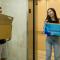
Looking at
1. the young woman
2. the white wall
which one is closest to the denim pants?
the young woman

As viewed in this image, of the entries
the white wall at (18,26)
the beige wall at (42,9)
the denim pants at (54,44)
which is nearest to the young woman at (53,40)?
the denim pants at (54,44)

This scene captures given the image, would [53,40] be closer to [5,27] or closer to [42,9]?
[5,27]

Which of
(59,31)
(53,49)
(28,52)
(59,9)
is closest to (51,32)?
(59,31)

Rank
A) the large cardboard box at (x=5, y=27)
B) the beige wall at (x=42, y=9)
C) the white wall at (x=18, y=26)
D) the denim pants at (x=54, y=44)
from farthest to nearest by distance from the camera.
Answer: the beige wall at (x=42, y=9), the white wall at (x=18, y=26), the denim pants at (x=54, y=44), the large cardboard box at (x=5, y=27)

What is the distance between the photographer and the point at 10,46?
12.1 ft

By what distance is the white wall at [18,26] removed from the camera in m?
3.60

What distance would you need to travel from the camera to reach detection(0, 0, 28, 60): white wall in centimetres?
360

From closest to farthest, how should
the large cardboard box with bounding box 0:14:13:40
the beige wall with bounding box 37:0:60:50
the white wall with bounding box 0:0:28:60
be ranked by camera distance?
the large cardboard box with bounding box 0:14:13:40
the white wall with bounding box 0:0:28:60
the beige wall with bounding box 37:0:60:50

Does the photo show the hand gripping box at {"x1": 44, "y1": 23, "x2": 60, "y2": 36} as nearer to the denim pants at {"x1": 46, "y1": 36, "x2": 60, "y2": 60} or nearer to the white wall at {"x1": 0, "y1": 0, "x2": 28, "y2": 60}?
the denim pants at {"x1": 46, "y1": 36, "x2": 60, "y2": 60}

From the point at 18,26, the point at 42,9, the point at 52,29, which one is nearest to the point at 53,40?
the point at 52,29

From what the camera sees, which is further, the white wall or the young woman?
the white wall

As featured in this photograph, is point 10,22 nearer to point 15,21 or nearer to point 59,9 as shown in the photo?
point 15,21

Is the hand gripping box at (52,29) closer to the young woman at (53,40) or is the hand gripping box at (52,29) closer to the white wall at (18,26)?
the young woman at (53,40)

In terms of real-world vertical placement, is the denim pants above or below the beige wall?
below
